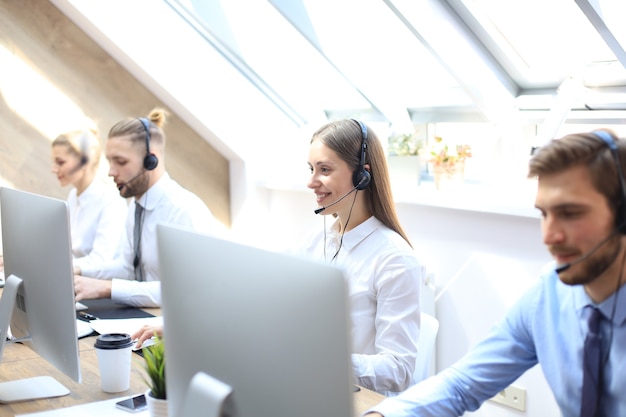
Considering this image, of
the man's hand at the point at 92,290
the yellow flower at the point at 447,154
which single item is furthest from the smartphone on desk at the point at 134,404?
the yellow flower at the point at 447,154

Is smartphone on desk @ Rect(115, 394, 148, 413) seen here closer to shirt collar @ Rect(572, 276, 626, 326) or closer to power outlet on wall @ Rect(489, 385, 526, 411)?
shirt collar @ Rect(572, 276, 626, 326)

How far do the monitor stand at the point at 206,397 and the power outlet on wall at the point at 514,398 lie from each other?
1.94m

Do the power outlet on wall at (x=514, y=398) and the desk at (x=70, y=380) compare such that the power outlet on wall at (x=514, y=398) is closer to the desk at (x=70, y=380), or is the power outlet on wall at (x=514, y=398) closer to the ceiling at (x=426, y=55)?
the ceiling at (x=426, y=55)

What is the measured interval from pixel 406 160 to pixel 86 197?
4.74 feet

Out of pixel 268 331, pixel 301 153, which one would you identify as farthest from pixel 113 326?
pixel 301 153

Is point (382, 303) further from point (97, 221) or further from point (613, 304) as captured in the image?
point (97, 221)

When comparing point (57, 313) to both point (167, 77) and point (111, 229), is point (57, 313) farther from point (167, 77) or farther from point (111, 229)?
point (167, 77)

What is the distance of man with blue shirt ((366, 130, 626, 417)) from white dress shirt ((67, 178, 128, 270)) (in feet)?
7.02

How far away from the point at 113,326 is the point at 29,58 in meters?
2.02

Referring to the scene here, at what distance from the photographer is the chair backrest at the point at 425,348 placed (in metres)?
2.20

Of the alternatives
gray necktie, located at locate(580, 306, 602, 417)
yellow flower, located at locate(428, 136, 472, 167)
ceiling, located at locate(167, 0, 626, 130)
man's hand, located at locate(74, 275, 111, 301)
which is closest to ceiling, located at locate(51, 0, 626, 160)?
ceiling, located at locate(167, 0, 626, 130)

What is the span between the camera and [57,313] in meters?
1.83

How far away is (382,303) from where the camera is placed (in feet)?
7.12

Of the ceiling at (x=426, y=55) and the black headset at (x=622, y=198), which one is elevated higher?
the ceiling at (x=426, y=55)
